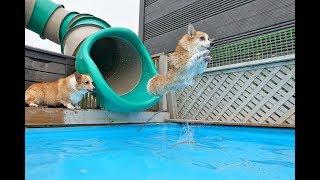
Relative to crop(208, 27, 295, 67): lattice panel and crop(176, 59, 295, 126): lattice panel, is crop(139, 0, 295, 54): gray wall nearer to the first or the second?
crop(208, 27, 295, 67): lattice panel

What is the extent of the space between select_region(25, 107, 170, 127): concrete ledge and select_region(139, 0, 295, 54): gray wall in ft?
14.4

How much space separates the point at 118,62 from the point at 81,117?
1.82m

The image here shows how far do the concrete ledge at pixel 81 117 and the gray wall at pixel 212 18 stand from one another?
4.39m

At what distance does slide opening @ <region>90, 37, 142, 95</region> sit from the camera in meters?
6.13

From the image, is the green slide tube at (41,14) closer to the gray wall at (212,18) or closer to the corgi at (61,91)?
the corgi at (61,91)

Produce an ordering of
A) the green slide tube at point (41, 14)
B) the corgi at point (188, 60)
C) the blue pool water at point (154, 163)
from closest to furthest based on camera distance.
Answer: the blue pool water at point (154, 163), the corgi at point (188, 60), the green slide tube at point (41, 14)

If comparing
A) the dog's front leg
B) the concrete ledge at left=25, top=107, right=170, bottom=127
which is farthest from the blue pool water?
the dog's front leg

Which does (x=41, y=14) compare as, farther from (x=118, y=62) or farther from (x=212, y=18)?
(x=212, y=18)

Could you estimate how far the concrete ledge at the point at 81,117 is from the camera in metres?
4.47

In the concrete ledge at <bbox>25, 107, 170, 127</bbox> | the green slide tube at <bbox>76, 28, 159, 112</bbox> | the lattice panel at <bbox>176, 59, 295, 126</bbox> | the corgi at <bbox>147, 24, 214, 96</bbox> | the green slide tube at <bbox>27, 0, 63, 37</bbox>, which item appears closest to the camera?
the corgi at <bbox>147, 24, 214, 96</bbox>

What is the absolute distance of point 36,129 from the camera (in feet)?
14.2

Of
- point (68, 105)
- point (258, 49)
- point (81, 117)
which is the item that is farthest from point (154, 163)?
point (258, 49)

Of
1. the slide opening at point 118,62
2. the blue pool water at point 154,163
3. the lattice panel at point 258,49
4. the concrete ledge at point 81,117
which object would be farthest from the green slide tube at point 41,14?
the blue pool water at point 154,163
